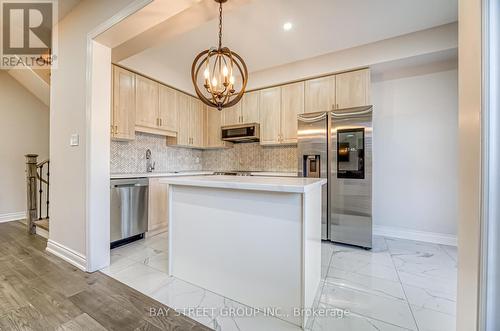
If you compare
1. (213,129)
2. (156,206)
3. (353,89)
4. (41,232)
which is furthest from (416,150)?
(41,232)

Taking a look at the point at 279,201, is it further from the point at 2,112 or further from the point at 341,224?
the point at 2,112

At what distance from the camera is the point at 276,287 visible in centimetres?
146

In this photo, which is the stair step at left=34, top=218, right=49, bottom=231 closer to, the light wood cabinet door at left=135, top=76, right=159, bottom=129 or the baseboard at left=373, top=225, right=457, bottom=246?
the light wood cabinet door at left=135, top=76, right=159, bottom=129

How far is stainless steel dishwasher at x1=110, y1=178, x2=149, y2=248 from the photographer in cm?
268

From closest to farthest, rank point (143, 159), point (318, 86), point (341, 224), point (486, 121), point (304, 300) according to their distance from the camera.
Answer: point (486, 121) < point (304, 300) < point (341, 224) < point (318, 86) < point (143, 159)

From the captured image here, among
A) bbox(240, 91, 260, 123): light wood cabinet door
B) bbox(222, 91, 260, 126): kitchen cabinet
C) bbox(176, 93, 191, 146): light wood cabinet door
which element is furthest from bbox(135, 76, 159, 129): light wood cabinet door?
bbox(240, 91, 260, 123): light wood cabinet door

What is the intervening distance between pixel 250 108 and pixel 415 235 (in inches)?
131

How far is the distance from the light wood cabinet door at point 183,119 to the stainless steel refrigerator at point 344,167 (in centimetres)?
228

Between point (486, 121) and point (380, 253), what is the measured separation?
2.31m

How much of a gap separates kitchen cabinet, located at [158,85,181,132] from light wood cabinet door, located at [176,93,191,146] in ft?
0.25

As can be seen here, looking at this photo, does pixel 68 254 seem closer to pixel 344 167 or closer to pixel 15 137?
pixel 15 137

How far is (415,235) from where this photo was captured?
10.3 feet

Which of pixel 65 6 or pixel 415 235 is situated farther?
pixel 415 235

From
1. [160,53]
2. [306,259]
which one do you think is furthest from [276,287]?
[160,53]
